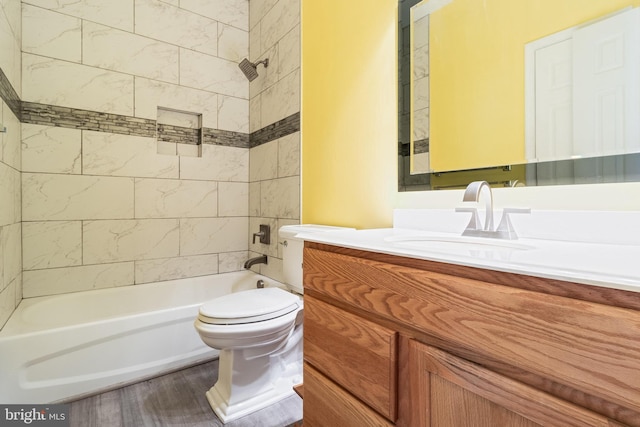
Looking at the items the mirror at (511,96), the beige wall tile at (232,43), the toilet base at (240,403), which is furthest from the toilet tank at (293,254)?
the beige wall tile at (232,43)

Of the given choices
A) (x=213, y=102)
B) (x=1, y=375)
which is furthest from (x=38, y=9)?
(x=1, y=375)

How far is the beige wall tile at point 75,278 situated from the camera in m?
1.84

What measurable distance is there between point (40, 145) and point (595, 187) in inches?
107

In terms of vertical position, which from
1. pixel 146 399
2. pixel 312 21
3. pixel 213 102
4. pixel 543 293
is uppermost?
pixel 312 21

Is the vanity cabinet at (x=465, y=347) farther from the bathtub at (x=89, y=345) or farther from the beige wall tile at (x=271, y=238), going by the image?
the beige wall tile at (x=271, y=238)

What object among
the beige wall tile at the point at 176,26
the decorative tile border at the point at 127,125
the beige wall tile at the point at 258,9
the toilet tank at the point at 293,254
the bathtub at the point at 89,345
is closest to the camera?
the bathtub at the point at 89,345

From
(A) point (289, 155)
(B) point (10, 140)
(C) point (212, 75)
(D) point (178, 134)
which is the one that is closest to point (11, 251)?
(B) point (10, 140)

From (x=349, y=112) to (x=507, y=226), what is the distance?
981 millimetres

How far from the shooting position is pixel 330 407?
84 centimetres

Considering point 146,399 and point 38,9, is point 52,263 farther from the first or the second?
point 38,9

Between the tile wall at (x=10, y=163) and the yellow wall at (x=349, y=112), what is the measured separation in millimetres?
1507

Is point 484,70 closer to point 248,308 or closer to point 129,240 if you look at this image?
point 248,308

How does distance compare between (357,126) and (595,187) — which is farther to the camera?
(357,126)

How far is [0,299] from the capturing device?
1.39 metres
